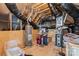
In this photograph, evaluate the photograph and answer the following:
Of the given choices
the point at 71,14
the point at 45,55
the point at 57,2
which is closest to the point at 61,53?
the point at 45,55

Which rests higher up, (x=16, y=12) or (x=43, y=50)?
(x=16, y=12)

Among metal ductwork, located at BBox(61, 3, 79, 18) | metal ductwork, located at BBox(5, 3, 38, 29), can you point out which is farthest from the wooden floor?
metal ductwork, located at BBox(61, 3, 79, 18)

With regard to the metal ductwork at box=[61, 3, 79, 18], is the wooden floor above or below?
below

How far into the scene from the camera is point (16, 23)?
1.27 metres

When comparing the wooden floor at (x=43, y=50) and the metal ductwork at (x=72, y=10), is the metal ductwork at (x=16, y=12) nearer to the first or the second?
the wooden floor at (x=43, y=50)

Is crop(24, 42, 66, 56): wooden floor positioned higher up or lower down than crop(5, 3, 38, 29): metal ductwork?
lower down

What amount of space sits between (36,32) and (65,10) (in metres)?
0.34

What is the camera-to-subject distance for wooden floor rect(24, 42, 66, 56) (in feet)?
4.19

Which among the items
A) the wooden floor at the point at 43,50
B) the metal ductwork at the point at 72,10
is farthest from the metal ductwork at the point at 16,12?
the metal ductwork at the point at 72,10

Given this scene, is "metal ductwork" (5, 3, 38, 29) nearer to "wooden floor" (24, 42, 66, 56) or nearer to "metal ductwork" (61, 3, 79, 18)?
"wooden floor" (24, 42, 66, 56)

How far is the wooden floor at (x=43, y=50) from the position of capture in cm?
128

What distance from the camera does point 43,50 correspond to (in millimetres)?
1290

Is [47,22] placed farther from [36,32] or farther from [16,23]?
[16,23]

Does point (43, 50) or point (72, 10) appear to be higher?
point (72, 10)
